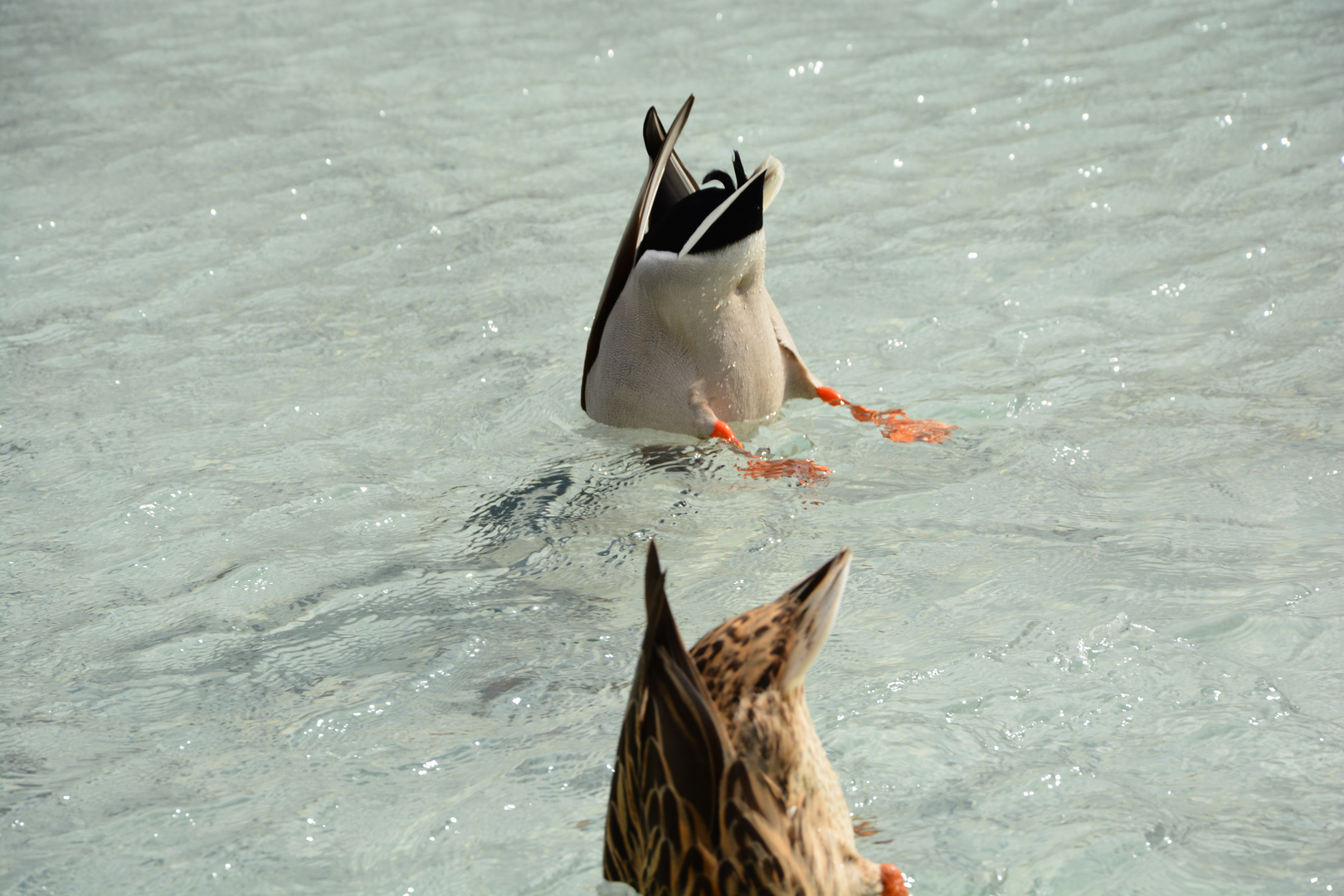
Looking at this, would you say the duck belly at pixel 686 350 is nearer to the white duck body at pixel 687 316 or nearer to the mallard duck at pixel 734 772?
the white duck body at pixel 687 316

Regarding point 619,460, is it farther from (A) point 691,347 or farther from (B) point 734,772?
(B) point 734,772

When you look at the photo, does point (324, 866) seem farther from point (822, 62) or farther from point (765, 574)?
point (822, 62)

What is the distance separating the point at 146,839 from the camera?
7.93ft

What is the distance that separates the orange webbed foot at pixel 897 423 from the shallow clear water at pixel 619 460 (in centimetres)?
Result: 6

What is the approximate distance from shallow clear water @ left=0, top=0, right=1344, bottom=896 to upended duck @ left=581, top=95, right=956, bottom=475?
0.15m

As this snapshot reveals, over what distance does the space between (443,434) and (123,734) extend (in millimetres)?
1730

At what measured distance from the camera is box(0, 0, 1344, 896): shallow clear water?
7.90ft

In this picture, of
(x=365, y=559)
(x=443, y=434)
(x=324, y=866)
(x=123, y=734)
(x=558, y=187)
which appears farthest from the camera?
(x=558, y=187)

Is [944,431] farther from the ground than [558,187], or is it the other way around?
[558,187]

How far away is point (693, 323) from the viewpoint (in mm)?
3807

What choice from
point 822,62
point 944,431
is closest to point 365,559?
point 944,431

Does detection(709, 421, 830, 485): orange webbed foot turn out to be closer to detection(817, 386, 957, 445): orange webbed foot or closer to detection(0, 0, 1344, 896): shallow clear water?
detection(0, 0, 1344, 896): shallow clear water

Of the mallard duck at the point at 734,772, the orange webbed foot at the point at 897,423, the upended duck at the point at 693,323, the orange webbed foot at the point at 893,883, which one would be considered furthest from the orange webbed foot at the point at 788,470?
the orange webbed foot at the point at 893,883

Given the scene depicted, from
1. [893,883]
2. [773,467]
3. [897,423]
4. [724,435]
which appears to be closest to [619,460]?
[724,435]
